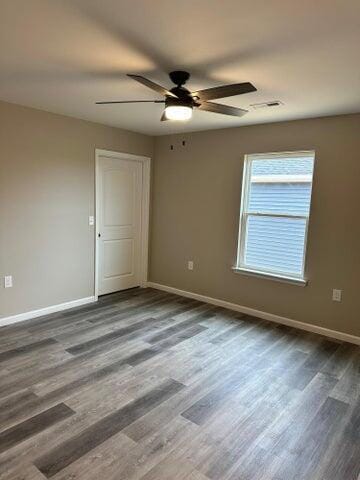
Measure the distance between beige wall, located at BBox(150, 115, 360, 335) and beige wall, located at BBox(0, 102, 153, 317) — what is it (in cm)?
112

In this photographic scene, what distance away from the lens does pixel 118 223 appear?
4863mm

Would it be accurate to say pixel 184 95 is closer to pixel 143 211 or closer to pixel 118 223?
pixel 118 223

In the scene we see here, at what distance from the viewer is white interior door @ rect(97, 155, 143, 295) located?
15.1 ft

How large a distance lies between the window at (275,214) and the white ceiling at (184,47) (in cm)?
84

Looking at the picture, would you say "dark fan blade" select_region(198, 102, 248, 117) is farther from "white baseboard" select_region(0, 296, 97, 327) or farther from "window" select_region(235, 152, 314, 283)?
"white baseboard" select_region(0, 296, 97, 327)

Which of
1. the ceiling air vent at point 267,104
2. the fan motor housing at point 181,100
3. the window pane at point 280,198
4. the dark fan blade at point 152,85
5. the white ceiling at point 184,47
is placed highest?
the ceiling air vent at point 267,104

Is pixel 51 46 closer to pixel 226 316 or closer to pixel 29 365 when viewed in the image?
pixel 29 365

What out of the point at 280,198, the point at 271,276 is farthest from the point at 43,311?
the point at 280,198

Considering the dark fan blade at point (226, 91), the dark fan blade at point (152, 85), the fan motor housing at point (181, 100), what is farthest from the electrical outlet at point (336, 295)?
the dark fan blade at point (152, 85)

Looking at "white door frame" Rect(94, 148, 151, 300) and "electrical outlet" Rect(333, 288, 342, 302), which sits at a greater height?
"white door frame" Rect(94, 148, 151, 300)

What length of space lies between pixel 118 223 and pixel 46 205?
1218 mm

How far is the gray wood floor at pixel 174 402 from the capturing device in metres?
1.83

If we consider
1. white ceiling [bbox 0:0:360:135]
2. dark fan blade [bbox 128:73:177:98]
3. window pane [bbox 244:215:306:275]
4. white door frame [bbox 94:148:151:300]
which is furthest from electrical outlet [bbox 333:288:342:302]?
white door frame [bbox 94:148:151:300]

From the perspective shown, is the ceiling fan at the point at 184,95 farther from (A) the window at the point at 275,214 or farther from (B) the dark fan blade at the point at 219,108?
(A) the window at the point at 275,214
